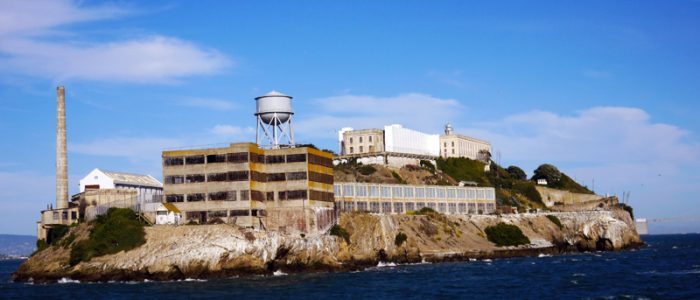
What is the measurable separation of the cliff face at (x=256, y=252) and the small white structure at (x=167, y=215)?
5962 mm

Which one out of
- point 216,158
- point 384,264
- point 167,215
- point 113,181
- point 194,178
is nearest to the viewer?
point 167,215

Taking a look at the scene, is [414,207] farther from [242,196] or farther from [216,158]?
[216,158]

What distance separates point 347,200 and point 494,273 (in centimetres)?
3313

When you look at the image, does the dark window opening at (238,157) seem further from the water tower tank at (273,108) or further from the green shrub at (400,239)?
the green shrub at (400,239)

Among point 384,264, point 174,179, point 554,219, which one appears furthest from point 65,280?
point 554,219

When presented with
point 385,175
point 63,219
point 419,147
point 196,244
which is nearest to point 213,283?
point 196,244

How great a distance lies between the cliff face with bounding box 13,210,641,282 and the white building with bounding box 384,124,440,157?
1777 inches

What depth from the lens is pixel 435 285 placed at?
286 feet

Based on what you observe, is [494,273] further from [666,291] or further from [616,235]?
[616,235]

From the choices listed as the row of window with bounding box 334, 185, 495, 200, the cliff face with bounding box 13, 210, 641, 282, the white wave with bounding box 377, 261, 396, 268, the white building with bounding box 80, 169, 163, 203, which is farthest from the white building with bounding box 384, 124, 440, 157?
the white wave with bounding box 377, 261, 396, 268

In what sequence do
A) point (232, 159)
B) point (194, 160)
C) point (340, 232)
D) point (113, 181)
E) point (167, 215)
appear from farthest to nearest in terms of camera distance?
point (113, 181)
point (340, 232)
point (194, 160)
point (232, 159)
point (167, 215)

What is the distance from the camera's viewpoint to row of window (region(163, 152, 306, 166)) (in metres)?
112

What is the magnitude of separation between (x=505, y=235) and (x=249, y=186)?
166ft

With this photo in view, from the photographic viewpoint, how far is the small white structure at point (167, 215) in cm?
10944
